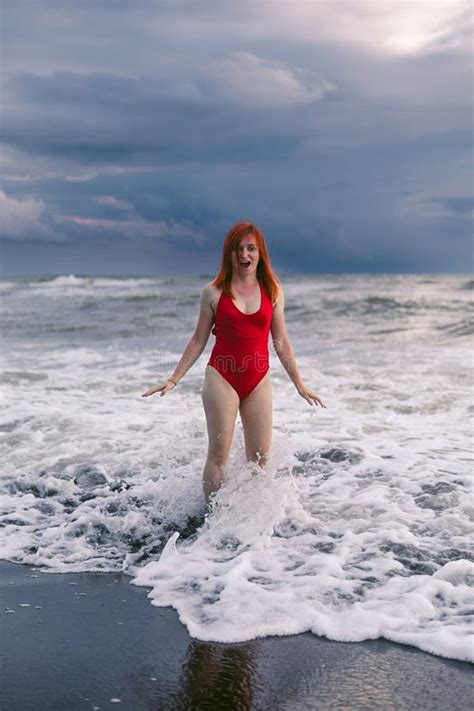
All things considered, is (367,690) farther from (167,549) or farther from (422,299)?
(422,299)

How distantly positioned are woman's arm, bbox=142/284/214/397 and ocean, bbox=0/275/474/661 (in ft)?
2.91

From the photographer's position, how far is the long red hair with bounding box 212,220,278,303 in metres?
5.76

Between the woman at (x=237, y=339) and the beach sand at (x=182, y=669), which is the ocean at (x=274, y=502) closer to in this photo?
the beach sand at (x=182, y=669)

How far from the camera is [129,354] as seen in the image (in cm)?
1675

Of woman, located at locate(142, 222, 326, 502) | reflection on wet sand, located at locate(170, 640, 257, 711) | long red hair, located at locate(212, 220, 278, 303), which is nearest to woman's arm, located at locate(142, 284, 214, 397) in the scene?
woman, located at locate(142, 222, 326, 502)

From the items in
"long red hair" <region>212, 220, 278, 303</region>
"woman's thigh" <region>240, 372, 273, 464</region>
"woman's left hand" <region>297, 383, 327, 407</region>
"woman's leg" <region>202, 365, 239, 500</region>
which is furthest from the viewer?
"woman's left hand" <region>297, 383, 327, 407</region>

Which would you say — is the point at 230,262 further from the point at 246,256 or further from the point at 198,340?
the point at 198,340

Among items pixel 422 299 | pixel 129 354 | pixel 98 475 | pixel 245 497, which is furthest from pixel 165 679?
pixel 422 299

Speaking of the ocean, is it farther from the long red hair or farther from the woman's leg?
the long red hair

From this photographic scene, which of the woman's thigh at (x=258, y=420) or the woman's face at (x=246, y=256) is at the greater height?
the woman's face at (x=246, y=256)

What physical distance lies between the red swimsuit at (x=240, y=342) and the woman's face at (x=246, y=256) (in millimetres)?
200

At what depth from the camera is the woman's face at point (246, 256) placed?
5770 mm

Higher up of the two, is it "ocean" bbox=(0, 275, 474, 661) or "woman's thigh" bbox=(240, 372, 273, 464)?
"woman's thigh" bbox=(240, 372, 273, 464)

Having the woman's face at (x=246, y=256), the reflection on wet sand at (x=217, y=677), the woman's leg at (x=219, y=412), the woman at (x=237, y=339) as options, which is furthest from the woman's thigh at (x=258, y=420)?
the reflection on wet sand at (x=217, y=677)
